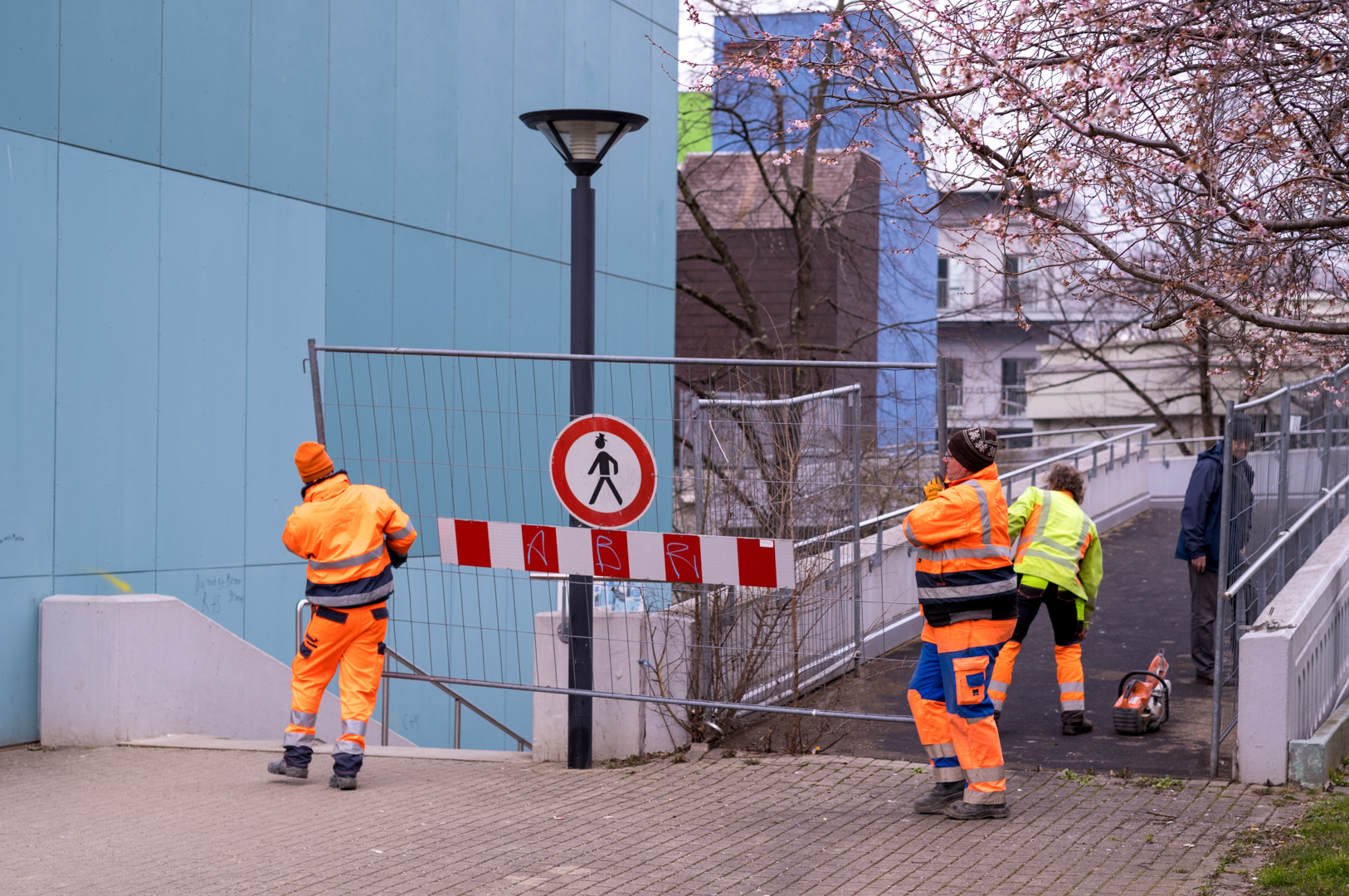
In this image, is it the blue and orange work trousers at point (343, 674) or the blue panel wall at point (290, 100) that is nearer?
the blue and orange work trousers at point (343, 674)

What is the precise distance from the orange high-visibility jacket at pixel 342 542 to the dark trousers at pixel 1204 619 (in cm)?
596

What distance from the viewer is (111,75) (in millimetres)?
9617

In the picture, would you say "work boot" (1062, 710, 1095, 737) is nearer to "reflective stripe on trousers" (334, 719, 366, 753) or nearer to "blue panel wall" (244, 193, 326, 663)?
"reflective stripe on trousers" (334, 719, 366, 753)

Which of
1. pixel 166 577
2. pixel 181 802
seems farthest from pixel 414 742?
pixel 181 802

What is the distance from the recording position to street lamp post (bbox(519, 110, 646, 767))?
7.83 metres

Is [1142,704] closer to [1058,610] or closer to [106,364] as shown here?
[1058,610]

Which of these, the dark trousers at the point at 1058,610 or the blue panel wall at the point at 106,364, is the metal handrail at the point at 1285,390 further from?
the blue panel wall at the point at 106,364

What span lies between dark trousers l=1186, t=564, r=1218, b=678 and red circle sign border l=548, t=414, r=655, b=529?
4775 millimetres

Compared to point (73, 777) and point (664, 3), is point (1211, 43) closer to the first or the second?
point (73, 777)

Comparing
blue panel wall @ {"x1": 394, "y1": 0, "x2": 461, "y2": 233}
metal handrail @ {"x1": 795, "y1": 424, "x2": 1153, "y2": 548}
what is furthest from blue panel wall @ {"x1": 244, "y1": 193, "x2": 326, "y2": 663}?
metal handrail @ {"x1": 795, "y1": 424, "x2": 1153, "y2": 548}

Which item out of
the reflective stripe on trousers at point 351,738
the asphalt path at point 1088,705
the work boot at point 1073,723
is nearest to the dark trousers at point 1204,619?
the asphalt path at point 1088,705

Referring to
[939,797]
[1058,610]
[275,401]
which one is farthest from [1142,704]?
[275,401]

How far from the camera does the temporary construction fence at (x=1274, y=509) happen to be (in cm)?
760

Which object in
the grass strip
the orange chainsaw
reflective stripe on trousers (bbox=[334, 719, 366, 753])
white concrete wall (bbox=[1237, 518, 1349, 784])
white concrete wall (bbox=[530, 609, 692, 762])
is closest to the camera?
the grass strip
